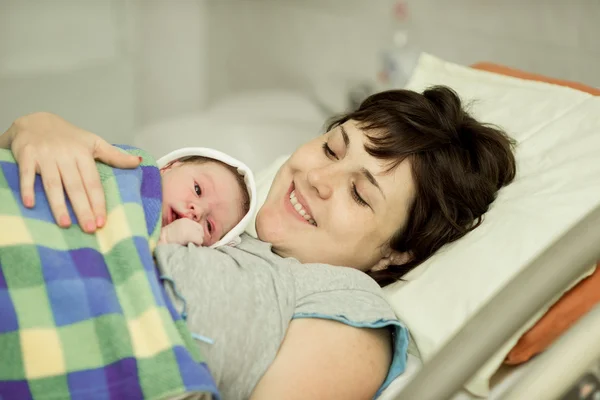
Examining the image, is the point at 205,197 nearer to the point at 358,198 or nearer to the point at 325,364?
the point at 358,198

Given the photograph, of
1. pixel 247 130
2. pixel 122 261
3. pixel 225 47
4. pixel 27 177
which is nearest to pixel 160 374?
pixel 122 261

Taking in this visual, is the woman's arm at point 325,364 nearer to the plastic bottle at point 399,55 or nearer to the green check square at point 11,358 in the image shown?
the green check square at point 11,358

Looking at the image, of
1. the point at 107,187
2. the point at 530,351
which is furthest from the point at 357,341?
the point at 107,187

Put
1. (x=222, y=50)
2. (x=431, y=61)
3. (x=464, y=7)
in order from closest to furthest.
A: 1. (x=431, y=61)
2. (x=464, y=7)
3. (x=222, y=50)

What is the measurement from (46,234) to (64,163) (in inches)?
5.8

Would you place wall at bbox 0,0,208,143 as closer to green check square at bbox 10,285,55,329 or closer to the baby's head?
the baby's head

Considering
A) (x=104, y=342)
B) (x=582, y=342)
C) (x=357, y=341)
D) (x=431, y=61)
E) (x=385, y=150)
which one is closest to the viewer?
(x=582, y=342)

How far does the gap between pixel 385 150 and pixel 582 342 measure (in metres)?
0.54

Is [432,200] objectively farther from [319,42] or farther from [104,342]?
[319,42]

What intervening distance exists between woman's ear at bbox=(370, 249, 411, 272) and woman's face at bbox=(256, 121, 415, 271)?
27 mm

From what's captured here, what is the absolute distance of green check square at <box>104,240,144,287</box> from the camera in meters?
0.88

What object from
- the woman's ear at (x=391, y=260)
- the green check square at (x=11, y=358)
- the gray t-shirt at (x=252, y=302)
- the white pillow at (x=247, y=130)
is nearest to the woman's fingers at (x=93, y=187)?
the gray t-shirt at (x=252, y=302)

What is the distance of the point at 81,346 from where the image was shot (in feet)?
2.68

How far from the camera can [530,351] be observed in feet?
3.22
